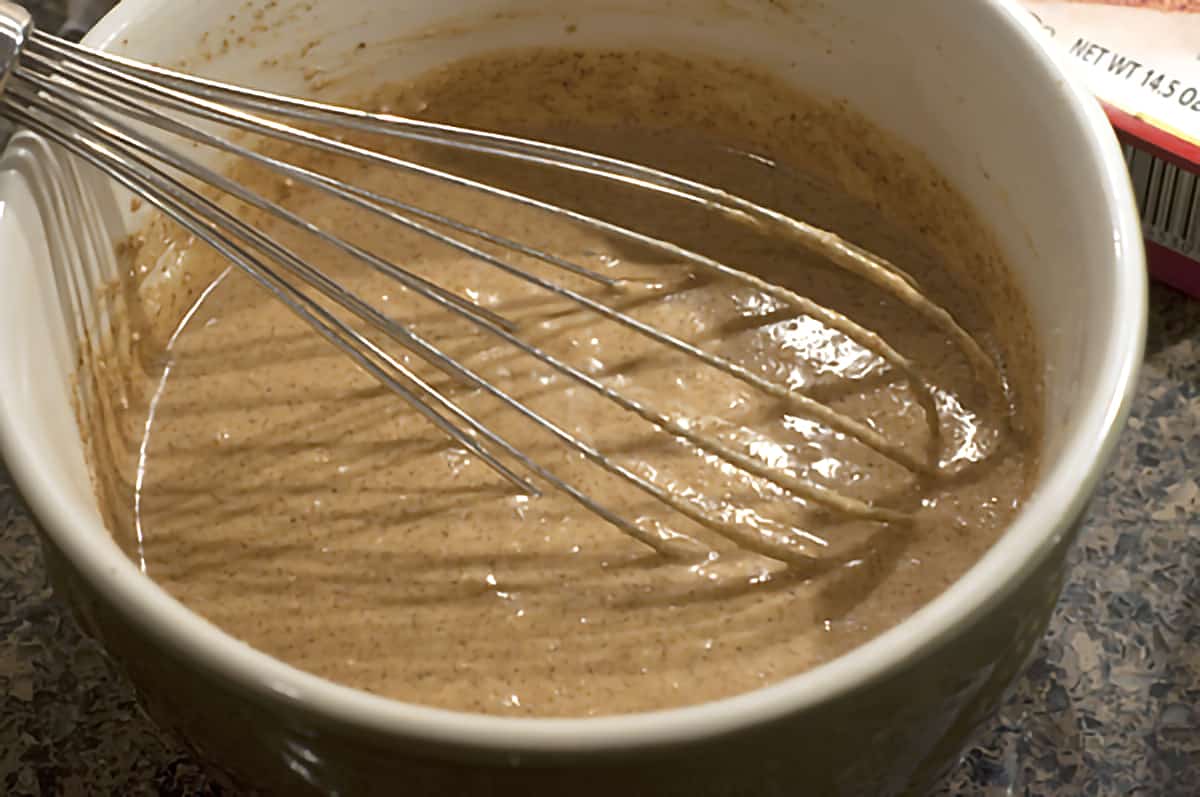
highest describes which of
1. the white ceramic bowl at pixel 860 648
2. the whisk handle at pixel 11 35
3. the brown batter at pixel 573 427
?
the whisk handle at pixel 11 35

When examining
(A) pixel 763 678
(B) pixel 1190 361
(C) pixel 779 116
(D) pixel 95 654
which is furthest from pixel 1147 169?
(D) pixel 95 654

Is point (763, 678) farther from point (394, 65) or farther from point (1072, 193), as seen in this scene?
point (394, 65)

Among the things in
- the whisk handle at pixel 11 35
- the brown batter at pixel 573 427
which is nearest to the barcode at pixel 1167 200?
the brown batter at pixel 573 427

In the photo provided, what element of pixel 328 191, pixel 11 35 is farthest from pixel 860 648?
pixel 11 35

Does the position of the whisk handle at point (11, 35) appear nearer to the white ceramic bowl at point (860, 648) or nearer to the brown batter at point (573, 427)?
the white ceramic bowl at point (860, 648)

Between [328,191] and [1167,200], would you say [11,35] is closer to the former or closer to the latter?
[328,191]

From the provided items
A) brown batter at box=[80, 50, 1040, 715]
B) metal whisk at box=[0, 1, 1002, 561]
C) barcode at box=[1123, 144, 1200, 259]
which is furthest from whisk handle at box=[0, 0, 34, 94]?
barcode at box=[1123, 144, 1200, 259]

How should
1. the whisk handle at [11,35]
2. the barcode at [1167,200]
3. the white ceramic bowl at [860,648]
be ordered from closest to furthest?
1. the white ceramic bowl at [860,648]
2. the whisk handle at [11,35]
3. the barcode at [1167,200]
